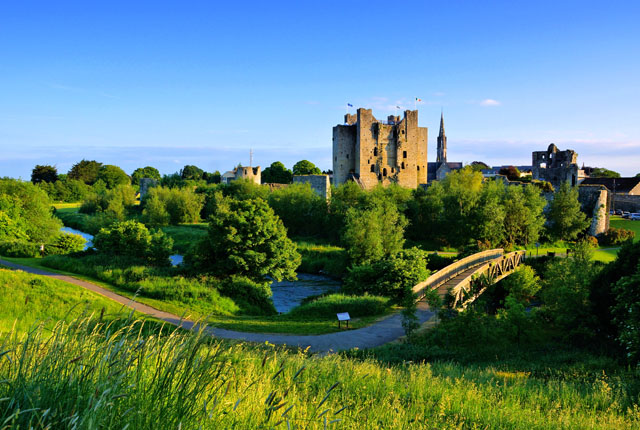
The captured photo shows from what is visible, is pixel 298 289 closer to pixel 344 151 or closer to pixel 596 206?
pixel 596 206

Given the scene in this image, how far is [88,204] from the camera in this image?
7675 cm

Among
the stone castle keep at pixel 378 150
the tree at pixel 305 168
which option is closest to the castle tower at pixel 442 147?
the tree at pixel 305 168

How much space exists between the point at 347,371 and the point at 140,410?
4.49 metres

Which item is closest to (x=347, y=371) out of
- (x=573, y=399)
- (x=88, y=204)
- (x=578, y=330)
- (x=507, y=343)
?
(x=573, y=399)

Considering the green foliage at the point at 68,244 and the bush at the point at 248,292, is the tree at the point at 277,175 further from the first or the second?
the bush at the point at 248,292

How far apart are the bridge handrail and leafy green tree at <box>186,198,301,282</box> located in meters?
8.23

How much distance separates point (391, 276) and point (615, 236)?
125ft

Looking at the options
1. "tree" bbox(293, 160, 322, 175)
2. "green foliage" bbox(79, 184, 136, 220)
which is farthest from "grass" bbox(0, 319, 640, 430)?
"tree" bbox(293, 160, 322, 175)

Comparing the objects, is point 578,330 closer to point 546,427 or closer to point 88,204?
point 546,427

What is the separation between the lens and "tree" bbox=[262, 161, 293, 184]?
103000mm

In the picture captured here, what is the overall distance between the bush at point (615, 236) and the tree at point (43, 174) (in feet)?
381

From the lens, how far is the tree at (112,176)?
120 m

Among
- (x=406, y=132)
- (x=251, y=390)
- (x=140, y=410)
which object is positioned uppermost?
(x=406, y=132)

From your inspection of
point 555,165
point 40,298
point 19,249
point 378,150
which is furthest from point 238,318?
point 555,165
